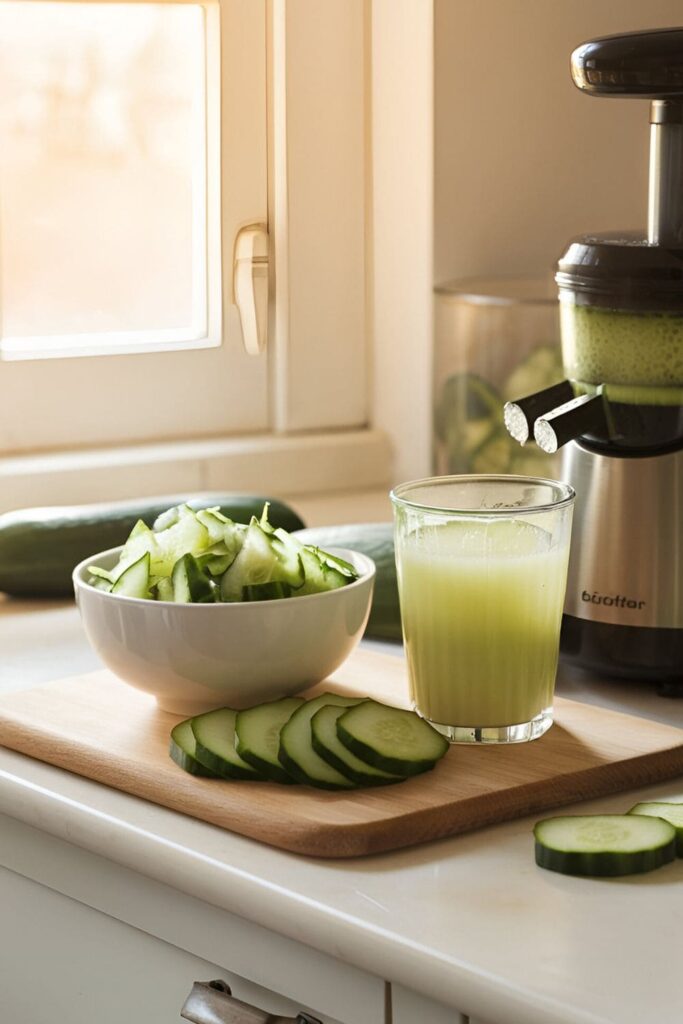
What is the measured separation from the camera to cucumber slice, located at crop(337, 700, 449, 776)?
0.81 m

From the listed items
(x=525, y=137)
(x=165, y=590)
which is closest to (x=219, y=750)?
(x=165, y=590)

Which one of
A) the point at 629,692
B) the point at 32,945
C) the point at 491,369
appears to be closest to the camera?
the point at 32,945

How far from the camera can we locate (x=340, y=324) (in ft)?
5.71

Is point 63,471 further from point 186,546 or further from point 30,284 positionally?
point 186,546

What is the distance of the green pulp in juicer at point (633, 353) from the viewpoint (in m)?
0.96

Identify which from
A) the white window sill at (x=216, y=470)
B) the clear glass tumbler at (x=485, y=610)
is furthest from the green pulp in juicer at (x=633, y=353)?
the white window sill at (x=216, y=470)

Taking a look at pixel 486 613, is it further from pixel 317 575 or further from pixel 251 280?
pixel 251 280

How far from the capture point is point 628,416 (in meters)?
0.98

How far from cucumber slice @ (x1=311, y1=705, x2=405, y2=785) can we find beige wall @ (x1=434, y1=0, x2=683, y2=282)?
0.91 meters

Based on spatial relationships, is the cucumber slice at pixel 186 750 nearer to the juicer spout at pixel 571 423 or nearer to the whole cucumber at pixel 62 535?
the juicer spout at pixel 571 423

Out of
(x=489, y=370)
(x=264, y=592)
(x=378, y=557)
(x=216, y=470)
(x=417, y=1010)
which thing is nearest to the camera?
(x=417, y=1010)

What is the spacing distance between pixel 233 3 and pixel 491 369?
49cm

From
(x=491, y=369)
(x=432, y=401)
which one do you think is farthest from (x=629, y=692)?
(x=432, y=401)

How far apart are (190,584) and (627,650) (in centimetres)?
30
